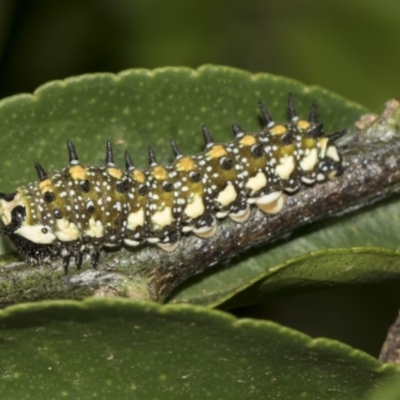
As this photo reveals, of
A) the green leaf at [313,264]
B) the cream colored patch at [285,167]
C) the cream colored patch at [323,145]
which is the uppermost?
the cream colored patch at [323,145]

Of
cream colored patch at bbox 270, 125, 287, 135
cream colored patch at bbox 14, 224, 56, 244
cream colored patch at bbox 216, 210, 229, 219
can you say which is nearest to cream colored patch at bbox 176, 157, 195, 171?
cream colored patch at bbox 216, 210, 229, 219

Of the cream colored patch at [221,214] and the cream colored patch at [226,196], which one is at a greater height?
the cream colored patch at [226,196]

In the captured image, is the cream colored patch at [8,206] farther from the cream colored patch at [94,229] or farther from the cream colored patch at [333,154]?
the cream colored patch at [333,154]

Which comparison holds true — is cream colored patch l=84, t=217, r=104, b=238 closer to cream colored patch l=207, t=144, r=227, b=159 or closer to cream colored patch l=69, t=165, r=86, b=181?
cream colored patch l=69, t=165, r=86, b=181

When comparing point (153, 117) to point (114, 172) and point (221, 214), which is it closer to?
point (114, 172)

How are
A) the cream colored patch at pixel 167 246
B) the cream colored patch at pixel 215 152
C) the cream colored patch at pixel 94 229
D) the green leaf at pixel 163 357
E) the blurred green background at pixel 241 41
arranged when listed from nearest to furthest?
the green leaf at pixel 163 357 < the cream colored patch at pixel 94 229 < the cream colored patch at pixel 167 246 < the cream colored patch at pixel 215 152 < the blurred green background at pixel 241 41

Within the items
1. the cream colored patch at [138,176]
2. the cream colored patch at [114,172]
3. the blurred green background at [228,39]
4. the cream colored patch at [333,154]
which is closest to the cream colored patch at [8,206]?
the cream colored patch at [114,172]

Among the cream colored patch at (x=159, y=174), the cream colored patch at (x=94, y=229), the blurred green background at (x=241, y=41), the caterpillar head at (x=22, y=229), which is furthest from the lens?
the blurred green background at (x=241, y=41)

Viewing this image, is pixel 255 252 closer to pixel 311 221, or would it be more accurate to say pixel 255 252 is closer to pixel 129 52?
pixel 311 221

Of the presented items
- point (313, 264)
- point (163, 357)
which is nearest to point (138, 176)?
point (313, 264)
